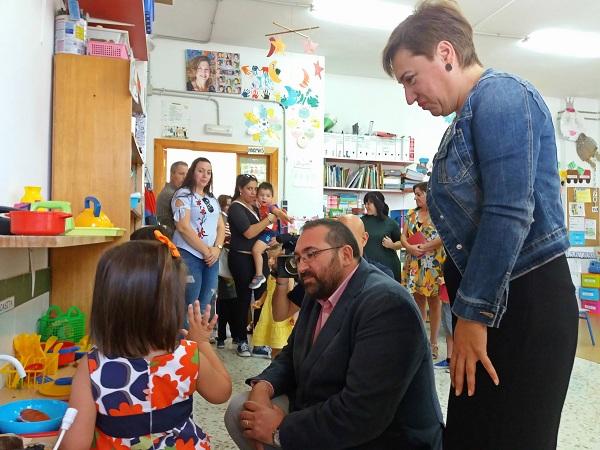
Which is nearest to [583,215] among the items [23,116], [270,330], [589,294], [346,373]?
[589,294]

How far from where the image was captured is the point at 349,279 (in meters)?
1.53

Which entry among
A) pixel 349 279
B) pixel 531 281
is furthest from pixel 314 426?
pixel 531 281

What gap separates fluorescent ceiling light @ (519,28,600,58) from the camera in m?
4.87

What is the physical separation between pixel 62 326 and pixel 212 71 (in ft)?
12.6

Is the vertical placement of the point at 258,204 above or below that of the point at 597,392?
above

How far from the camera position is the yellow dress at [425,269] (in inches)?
145

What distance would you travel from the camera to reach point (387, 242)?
4066 mm

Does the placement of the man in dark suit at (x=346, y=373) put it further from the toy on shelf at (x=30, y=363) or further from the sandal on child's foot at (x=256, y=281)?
the sandal on child's foot at (x=256, y=281)

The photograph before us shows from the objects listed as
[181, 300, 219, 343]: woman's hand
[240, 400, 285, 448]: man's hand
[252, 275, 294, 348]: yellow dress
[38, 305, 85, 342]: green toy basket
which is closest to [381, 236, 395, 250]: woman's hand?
[252, 275, 294, 348]: yellow dress

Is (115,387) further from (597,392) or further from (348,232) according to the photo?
(597,392)

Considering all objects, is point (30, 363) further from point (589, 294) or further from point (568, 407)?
point (589, 294)

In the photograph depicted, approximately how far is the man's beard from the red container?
2.40 ft

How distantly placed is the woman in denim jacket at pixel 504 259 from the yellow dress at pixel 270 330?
193 cm

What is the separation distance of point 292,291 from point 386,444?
106cm
